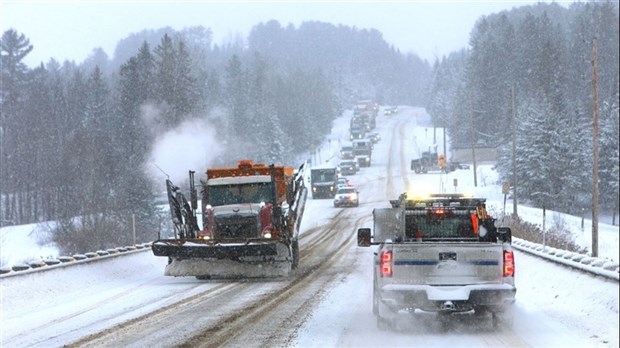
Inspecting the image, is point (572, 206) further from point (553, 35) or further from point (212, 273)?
point (553, 35)

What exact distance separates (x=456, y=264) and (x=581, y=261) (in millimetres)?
6094

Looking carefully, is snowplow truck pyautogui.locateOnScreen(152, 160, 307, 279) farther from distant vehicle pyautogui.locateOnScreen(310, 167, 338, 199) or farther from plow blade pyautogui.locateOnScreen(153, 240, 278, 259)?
distant vehicle pyautogui.locateOnScreen(310, 167, 338, 199)

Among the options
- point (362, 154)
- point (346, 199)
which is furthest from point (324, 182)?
point (362, 154)

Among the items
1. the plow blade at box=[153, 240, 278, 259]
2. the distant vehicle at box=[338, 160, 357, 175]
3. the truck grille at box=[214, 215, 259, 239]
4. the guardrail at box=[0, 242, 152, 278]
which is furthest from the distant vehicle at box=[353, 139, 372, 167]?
the plow blade at box=[153, 240, 278, 259]

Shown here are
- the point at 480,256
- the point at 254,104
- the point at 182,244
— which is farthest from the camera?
the point at 254,104

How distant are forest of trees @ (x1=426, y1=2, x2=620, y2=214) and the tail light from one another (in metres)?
4.14

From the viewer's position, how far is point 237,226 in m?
22.5

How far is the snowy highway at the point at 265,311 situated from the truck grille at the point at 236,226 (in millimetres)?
1337

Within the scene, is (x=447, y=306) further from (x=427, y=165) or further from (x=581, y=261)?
(x=427, y=165)

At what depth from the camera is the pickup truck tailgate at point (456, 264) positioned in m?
12.2

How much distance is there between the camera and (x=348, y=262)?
27281 millimetres

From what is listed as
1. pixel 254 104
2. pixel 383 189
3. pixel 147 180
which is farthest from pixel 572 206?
pixel 254 104

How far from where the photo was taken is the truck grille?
2241 cm

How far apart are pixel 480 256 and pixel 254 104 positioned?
12377 cm
